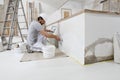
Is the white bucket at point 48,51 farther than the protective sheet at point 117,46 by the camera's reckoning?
Yes

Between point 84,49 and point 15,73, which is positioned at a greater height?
point 84,49

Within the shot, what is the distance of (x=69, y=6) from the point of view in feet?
26.1

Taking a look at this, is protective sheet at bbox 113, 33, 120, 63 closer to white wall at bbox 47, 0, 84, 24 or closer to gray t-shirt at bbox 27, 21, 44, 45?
gray t-shirt at bbox 27, 21, 44, 45

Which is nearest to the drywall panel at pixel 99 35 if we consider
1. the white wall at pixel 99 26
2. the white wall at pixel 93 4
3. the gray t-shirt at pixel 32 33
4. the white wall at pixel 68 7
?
the white wall at pixel 99 26

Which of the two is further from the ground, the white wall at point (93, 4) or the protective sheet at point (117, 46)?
the white wall at point (93, 4)

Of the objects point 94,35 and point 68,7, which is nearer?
point 94,35

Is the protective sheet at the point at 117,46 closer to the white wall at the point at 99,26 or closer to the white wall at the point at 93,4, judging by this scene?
the white wall at the point at 99,26

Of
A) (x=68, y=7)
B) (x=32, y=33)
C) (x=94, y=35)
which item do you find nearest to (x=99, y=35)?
(x=94, y=35)

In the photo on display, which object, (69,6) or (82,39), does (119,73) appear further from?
(69,6)

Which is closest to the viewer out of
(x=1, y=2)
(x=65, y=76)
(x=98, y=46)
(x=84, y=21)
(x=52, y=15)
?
(x=65, y=76)

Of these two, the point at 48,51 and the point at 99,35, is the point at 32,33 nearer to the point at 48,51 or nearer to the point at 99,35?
the point at 48,51

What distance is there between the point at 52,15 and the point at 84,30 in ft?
20.7

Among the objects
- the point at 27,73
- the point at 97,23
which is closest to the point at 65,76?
the point at 27,73

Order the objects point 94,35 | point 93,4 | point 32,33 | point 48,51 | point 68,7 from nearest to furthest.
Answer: point 94,35
point 48,51
point 32,33
point 93,4
point 68,7
